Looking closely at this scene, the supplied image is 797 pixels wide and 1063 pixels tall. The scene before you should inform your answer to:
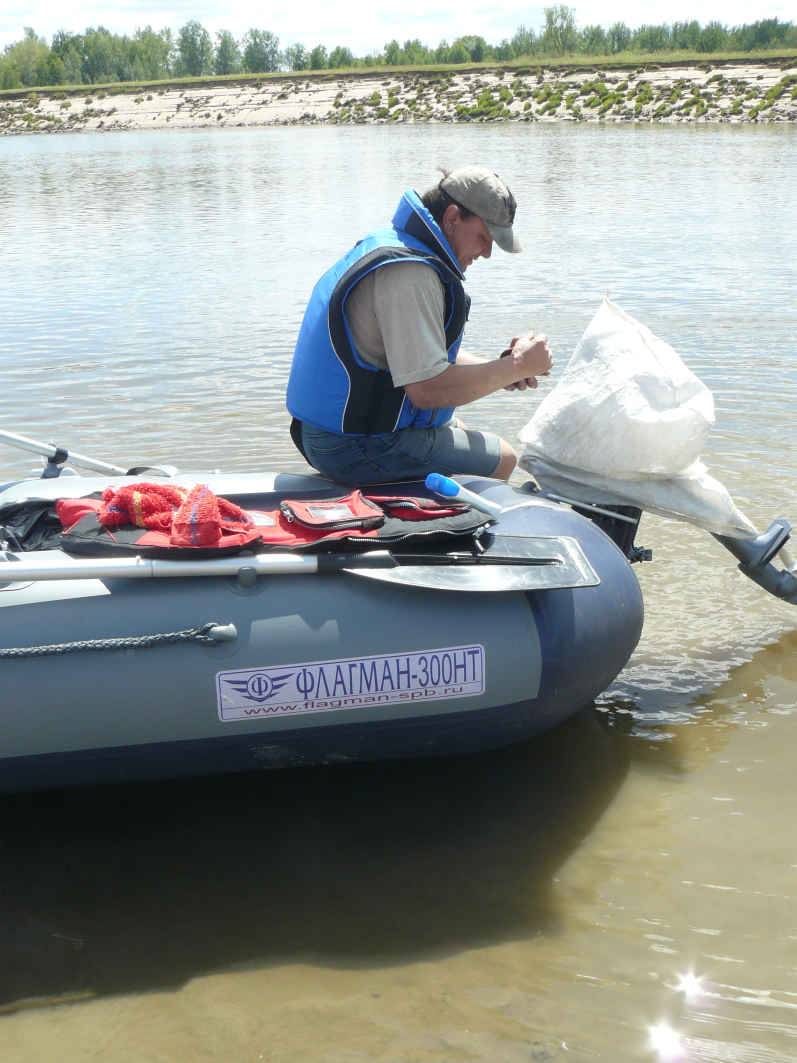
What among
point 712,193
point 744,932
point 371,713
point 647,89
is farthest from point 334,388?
point 647,89

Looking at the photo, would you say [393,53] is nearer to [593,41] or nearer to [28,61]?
[593,41]

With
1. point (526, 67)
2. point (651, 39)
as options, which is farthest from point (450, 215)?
point (651, 39)

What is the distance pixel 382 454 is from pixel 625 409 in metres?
0.79

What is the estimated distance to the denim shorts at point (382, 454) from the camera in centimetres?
→ 353

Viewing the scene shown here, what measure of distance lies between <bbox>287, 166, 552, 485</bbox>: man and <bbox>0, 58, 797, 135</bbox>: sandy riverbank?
117ft

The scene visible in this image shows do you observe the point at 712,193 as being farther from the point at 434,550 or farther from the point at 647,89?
the point at 647,89

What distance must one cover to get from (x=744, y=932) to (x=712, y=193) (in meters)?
15.0

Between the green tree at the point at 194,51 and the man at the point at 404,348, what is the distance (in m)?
103

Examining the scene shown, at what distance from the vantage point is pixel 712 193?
15797mm

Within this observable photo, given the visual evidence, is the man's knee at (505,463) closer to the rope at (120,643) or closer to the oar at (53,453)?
the oar at (53,453)

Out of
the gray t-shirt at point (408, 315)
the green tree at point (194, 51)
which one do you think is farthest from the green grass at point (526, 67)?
the gray t-shirt at point (408, 315)

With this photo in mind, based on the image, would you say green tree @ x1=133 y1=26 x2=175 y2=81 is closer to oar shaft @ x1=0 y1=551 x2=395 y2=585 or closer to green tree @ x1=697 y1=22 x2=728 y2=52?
green tree @ x1=697 y1=22 x2=728 y2=52

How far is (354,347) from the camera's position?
11.0 ft

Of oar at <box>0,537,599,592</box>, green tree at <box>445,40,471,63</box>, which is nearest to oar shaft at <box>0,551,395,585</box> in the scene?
oar at <box>0,537,599,592</box>
